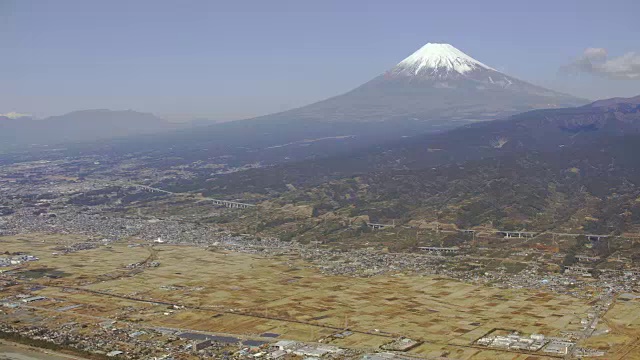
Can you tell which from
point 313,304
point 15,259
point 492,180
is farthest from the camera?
point 492,180

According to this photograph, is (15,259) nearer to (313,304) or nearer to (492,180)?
(313,304)

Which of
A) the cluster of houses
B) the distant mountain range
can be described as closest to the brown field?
the cluster of houses

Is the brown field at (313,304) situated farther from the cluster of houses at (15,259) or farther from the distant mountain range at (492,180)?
the distant mountain range at (492,180)

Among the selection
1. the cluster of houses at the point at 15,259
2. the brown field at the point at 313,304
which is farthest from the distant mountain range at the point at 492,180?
the cluster of houses at the point at 15,259

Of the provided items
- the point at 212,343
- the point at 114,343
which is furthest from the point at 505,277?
the point at 114,343

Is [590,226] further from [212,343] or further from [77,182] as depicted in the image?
[77,182]

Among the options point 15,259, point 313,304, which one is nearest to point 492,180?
point 313,304

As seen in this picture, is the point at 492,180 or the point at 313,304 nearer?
the point at 313,304

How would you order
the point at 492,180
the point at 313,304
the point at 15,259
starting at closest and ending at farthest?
the point at 313,304 → the point at 15,259 → the point at 492,180
